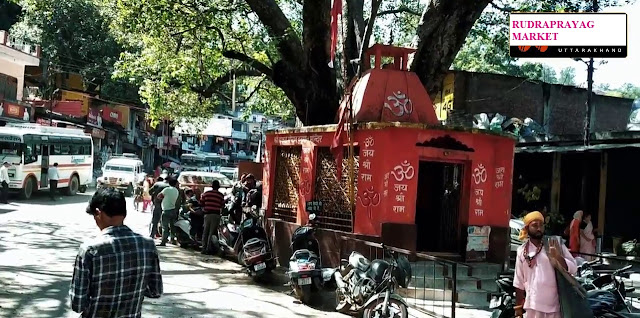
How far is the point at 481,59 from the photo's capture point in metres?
39.5

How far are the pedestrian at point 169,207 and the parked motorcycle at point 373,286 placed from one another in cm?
604

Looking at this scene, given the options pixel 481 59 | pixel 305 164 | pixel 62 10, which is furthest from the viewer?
pixel 481 59

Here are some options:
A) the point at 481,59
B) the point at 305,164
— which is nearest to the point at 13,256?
the point at 305,164

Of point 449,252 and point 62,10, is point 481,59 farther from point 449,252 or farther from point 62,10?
point 449,252

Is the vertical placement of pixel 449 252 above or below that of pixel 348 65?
below

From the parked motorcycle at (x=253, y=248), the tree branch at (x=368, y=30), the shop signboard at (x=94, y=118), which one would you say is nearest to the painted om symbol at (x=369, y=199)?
the parked motorcycle at (x=253, y=248)

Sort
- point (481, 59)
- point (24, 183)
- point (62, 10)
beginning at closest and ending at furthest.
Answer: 1. point (24, 183)
2. point (62, 10)
3. point (481, 59)

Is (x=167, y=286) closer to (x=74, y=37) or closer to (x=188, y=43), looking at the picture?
(x=188, y=43)

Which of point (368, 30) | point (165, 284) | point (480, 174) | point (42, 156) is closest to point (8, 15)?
point (42, 156)

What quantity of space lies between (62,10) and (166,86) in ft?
77.9

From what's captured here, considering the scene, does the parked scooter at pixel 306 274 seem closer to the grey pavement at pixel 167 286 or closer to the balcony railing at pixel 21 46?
the grey pavement at pixel 167 286

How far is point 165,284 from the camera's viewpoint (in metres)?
9.16

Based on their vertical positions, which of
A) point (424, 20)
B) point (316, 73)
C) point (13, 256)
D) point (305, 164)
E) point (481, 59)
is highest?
point (481, 59)

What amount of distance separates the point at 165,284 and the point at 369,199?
11.4 ft
